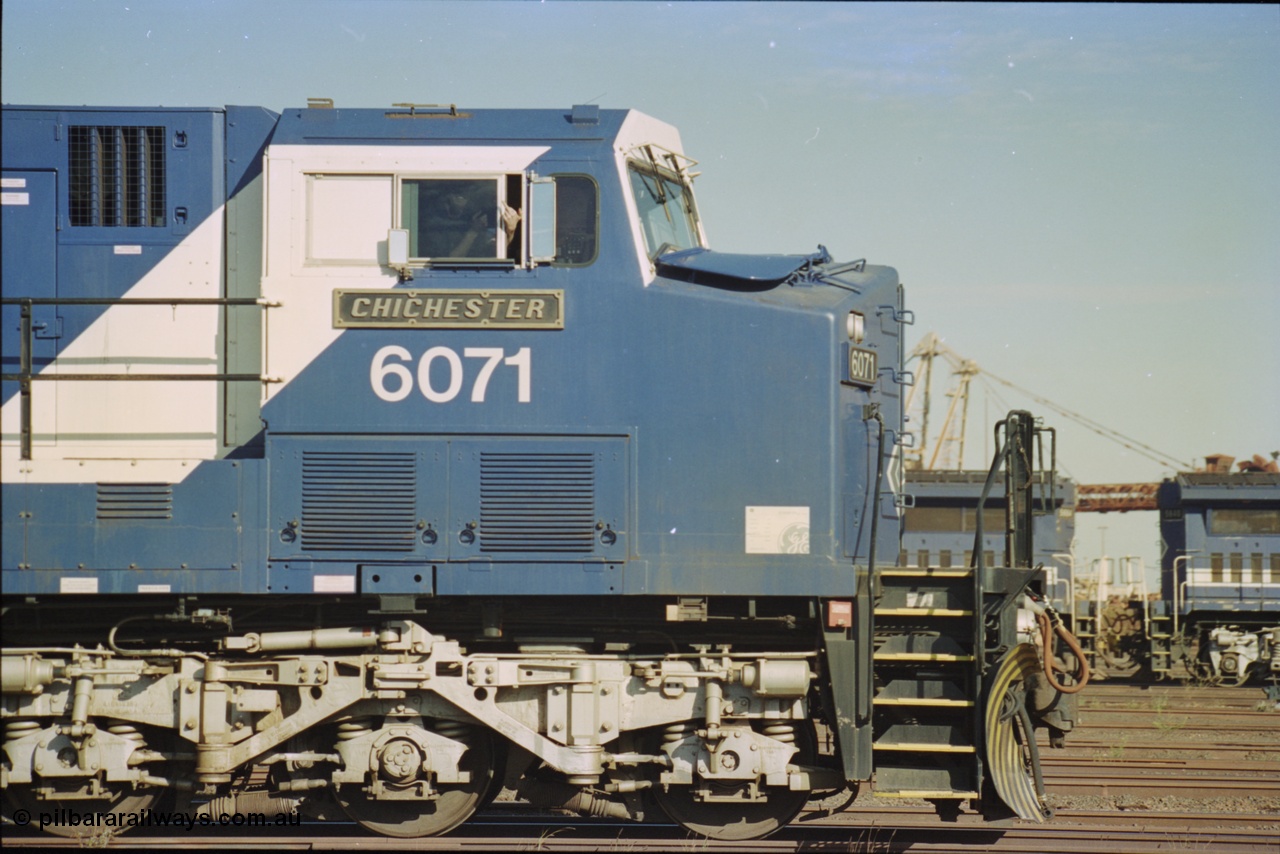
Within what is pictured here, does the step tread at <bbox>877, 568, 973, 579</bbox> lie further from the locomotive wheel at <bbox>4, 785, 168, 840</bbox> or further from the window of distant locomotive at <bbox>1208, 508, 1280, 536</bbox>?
the window of distant locomotive at <bbox>1208, 508, 1280, 536</bbox>

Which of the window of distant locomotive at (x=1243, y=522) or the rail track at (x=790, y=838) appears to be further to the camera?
the window of distant locomotive at (x=1243, y=522)

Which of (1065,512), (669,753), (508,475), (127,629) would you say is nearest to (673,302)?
(508,475)

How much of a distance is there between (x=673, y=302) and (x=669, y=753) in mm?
2778

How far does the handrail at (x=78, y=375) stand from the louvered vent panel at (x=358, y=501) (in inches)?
25.5

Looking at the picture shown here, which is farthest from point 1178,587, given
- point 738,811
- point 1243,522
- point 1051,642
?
point 738,811

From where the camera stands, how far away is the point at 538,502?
753 cm

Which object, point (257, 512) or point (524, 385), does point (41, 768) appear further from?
point (524, 385)

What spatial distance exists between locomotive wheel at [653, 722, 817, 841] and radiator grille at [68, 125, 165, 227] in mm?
4974

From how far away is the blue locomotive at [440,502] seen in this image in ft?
24.7

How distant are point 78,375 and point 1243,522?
20305 millimetres

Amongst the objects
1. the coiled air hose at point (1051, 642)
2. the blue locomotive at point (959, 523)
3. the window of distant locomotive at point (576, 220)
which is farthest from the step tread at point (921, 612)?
the blue locomotive at point (959, 523)

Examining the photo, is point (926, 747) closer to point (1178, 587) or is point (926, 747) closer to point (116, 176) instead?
point (116, 176)

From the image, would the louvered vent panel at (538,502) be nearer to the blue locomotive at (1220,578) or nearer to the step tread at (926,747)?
the step tread at (926,747)

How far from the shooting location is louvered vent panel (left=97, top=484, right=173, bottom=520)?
752 centimetres
